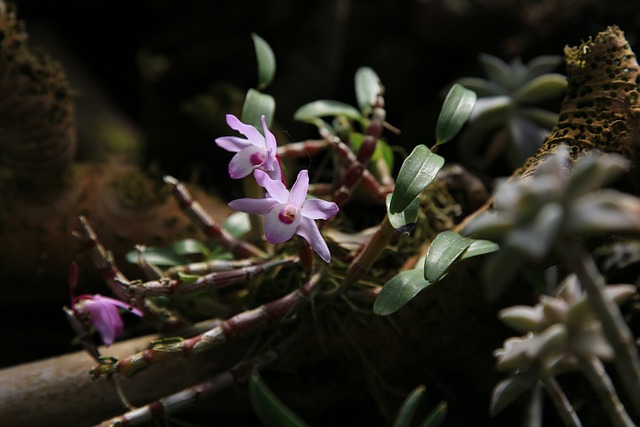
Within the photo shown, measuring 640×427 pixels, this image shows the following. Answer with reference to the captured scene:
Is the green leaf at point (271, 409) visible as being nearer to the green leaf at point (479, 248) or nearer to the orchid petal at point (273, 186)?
the orchid petal at point (273, 186)

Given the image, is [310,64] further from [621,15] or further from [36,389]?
[36,389]

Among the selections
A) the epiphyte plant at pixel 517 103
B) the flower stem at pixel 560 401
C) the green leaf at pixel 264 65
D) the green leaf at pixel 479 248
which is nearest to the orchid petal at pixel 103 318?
the green leaf at pixel 264 65

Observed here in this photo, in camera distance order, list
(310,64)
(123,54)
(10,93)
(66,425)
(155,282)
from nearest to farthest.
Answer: (155,282) → (66,425) → (10,93) → (310,64) → (123,54)

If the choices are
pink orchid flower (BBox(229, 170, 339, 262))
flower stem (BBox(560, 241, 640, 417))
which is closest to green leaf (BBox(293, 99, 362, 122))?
pink orchid flower (BBox(229, 170, 339, 262))

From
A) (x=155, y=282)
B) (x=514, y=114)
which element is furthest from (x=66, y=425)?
(x=514, y=114)

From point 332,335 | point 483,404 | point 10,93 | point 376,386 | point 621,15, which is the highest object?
point 10,93

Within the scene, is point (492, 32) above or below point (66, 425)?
above

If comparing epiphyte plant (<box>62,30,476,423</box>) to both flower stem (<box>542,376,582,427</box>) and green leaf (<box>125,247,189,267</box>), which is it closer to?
green leaf (<box>125,247,189,267</box>)
